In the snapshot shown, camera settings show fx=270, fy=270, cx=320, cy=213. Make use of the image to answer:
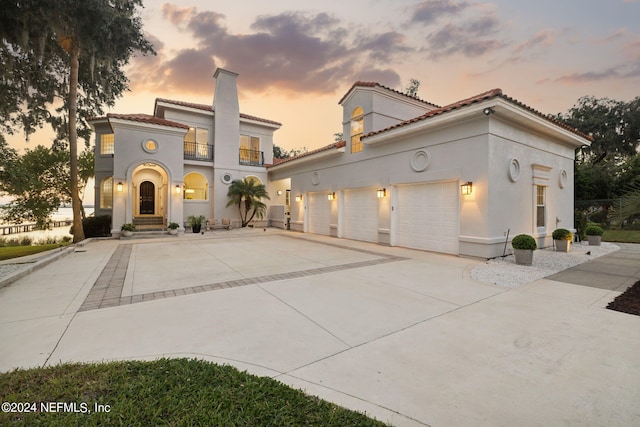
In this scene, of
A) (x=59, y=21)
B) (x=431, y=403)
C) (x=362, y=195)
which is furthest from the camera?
(x=362, y=195)

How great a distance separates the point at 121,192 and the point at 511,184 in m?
18.0

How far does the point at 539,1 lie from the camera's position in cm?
997

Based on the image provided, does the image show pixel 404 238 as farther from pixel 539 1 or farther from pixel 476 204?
pixel 539 1

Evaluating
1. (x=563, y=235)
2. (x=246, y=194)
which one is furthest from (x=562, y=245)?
(x=246, y=194)

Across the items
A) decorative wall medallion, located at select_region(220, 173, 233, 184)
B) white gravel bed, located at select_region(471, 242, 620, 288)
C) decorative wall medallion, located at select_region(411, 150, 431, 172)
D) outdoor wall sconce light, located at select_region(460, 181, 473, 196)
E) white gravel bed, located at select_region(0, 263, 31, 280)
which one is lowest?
white gravel bed, located at select_region(471, 242, 620, 288)

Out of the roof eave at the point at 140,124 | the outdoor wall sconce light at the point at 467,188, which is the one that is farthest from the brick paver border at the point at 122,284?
the roof eave at the point at 140,124

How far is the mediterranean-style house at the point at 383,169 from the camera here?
871 centimetres

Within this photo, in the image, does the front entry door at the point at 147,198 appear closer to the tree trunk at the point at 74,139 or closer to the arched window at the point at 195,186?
the arched window at the point at 195,186

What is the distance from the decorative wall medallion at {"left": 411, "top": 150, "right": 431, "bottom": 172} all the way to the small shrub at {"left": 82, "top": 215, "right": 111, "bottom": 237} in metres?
16.7

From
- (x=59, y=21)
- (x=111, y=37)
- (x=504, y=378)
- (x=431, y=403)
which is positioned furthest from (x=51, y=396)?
(x=111, y=37)

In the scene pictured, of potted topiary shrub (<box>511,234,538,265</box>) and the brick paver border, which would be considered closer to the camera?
the brick paver border

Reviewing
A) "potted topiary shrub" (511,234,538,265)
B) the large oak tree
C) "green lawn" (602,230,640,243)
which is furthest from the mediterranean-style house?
"green lawn" (602,230,640,243)

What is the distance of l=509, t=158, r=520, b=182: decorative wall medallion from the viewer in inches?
351

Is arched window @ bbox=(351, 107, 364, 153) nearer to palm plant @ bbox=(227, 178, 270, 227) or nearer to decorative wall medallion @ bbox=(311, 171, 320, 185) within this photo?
decorative wall medallion @ bbox=(311, 171, 320, 185)
